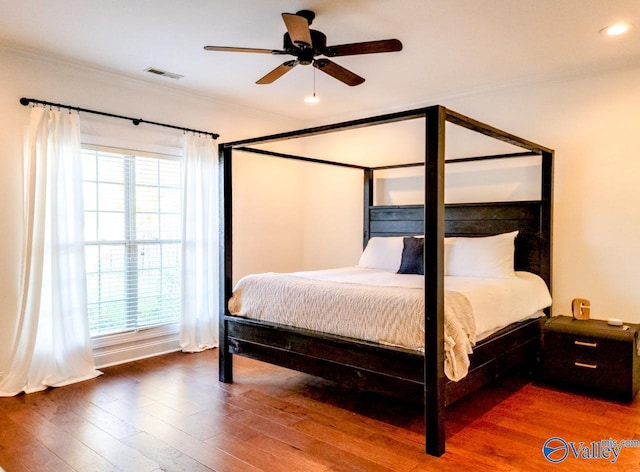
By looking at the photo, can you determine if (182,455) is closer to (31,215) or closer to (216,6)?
(31,215)

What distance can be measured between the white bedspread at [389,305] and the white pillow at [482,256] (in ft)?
0.50

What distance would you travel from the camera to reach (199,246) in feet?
14.6

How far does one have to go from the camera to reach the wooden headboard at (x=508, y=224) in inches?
151

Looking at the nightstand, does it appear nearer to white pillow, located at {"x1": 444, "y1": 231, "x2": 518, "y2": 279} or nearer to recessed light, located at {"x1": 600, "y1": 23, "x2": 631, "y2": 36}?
white pillow, located at {"x1": 444, "y1": 231, "x2": 518, "y2": 279}

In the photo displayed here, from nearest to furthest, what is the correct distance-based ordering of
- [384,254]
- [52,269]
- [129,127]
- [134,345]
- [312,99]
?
[52,269] < [129,127] < [134,345] < [384,254] < [312,99]

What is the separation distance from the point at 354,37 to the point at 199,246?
2.42 metres

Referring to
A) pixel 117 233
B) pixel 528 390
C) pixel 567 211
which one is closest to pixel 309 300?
pixel 528 390

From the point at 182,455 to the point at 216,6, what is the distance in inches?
97.9

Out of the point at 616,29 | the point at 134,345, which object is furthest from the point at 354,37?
the point at 134,345

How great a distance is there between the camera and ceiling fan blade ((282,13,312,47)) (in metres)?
2.32

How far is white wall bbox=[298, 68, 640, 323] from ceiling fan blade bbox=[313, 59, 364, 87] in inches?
68.5

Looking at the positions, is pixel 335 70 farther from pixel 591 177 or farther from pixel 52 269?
pixel 52 269

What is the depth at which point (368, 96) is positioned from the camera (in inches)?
180

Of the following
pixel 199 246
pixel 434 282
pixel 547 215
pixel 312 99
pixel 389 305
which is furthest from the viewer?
pixel 312 99
